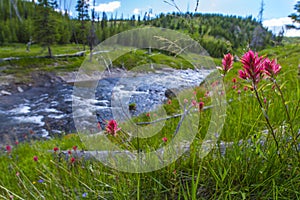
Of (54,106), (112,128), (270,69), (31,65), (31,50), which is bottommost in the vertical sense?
(54,106)

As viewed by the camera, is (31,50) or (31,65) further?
(31,50)

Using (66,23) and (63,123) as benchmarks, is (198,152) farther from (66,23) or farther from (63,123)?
(66,23)

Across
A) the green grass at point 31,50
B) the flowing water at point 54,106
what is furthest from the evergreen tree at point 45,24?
the flowing water at point 54,106

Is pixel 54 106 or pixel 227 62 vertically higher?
pixel 227 62

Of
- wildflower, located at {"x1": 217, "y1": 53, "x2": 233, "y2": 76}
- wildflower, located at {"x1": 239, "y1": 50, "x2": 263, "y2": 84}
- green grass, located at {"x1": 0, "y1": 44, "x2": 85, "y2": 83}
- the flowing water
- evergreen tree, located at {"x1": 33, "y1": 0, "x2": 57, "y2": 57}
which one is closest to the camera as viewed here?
wildflower, located at {"x1": 239, "y1": 50, "x2": 263, "y2": 84}

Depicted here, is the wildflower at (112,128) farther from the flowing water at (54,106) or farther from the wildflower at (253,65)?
the flowing water at (54,106)

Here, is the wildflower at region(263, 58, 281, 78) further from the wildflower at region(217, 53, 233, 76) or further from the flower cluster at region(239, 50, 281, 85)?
the wildflower at region(217, 53, 233, 76)

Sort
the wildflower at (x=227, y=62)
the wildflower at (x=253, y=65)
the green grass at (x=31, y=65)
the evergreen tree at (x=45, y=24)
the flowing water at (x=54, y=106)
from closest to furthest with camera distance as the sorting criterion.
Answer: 1. the wildflower at (x=253, y=65)
2. the wildflower at (x=227, y=62)
3. the flowing water at (x=54, y=106)
4. the green grass at (x=31, y=65)
5. the evergreen tree at (x=45, y=24)

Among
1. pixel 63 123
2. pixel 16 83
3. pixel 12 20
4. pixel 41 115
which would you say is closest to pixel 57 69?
pixel 16 83

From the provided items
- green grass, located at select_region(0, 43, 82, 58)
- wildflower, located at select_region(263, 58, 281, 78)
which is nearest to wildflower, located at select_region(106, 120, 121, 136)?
wildflower, located at select_region(263, 58, 281, 78)

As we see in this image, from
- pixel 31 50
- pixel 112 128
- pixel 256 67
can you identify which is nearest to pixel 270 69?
pixel 256 67

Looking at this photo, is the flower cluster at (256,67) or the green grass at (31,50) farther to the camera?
the green grass at (31,50)

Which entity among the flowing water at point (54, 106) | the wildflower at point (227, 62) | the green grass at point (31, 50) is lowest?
the flowing water at point (54, 106)

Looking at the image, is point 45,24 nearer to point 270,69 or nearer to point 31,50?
point 31,50
